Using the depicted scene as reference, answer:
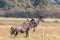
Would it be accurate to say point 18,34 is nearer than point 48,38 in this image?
No

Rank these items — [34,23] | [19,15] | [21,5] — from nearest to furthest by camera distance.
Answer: [34,23] < [19,15] < [21,5]

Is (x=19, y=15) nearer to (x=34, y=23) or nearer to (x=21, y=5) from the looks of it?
(x=21, y=5)

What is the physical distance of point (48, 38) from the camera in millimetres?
16172

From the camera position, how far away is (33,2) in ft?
300

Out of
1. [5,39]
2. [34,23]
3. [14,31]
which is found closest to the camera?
[5,39]

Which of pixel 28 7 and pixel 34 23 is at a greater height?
pixel 34 23

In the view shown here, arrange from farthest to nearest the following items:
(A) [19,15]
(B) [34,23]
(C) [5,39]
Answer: (A) [19,15] < (B) [34,23] < (C) [5,39]

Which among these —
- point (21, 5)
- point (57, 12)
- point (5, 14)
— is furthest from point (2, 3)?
point (57, 12)

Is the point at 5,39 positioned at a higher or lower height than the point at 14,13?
higher

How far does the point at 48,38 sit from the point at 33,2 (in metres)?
75.7

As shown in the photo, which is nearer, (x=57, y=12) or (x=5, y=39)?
(x=5, y=39)

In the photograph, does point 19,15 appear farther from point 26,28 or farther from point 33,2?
point 26,28

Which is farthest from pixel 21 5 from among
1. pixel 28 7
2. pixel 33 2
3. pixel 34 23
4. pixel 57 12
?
pixel 34 23

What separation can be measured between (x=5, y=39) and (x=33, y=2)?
3007 inches
